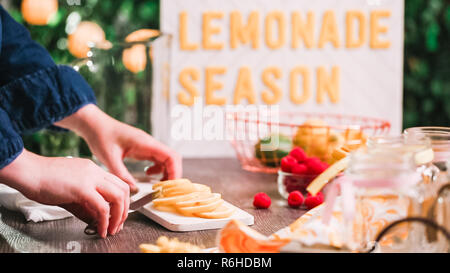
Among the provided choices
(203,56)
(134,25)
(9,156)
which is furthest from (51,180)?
(134,25)

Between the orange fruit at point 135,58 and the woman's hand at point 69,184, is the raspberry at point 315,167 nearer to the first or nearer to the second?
the woman's hand at point 69,184

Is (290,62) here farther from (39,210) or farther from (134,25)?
(39,210)

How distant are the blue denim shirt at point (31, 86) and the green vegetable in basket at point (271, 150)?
1.80ft

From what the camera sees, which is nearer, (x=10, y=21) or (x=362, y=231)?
(x=362, y=231)

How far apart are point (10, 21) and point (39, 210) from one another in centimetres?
48

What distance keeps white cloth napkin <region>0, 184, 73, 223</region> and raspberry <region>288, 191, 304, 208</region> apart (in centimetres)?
42

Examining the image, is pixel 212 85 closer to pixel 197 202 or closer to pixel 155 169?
pixel 155 169

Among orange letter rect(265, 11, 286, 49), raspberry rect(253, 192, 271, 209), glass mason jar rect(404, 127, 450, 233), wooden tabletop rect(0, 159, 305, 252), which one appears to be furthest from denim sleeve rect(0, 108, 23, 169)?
orange letter rect(265, 11, 286, 49)

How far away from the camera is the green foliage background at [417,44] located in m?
2.17

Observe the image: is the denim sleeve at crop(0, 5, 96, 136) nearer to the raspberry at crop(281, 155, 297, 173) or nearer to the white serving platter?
the white serving platter

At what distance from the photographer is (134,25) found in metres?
2.16

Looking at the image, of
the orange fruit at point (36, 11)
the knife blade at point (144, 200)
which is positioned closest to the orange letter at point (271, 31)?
the orange fruit at point (36, 11)

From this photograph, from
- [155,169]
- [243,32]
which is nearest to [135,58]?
[155,169]

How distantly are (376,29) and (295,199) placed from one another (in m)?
1.18
